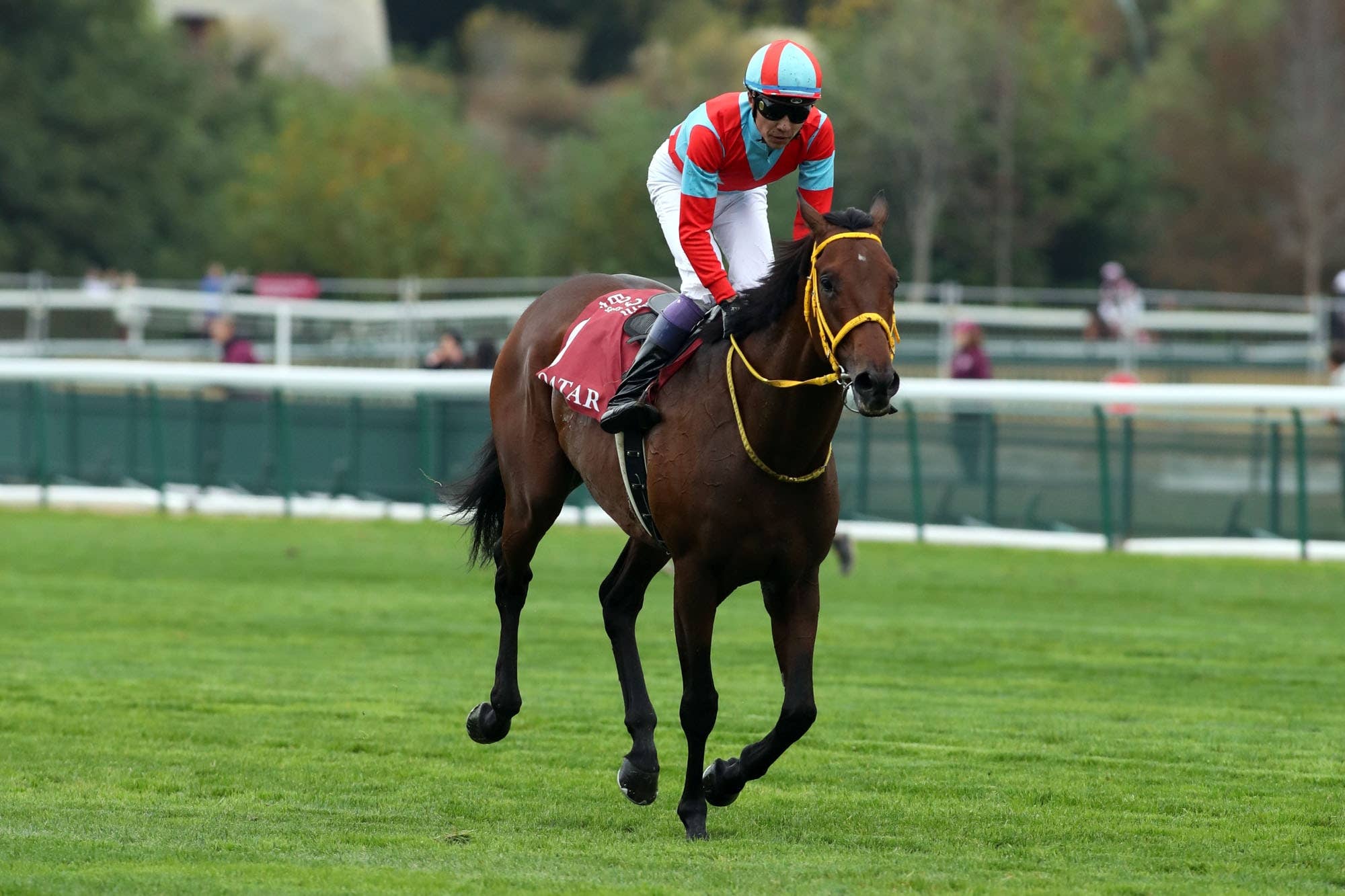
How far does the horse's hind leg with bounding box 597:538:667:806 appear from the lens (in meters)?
6.48

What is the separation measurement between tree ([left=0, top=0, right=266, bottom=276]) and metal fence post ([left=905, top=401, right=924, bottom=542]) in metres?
27.1

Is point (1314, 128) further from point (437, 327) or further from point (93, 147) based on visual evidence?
point (93, 147)

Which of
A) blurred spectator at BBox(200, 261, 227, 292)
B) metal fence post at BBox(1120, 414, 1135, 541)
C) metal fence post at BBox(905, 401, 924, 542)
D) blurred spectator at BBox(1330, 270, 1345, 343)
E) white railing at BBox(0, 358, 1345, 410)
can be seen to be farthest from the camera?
blurred spectator at BBox(200, 261, 227, 292)

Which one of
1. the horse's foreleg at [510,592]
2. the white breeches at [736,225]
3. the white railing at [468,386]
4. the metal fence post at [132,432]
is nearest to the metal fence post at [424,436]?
the white railing at [468,386]

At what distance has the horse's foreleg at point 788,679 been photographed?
6.09m

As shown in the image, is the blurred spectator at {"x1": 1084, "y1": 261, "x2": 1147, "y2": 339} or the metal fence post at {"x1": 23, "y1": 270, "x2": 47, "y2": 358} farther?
the blurred spectator at {"x1": 1084, "y1": 261, "x2": 1147, "y2": 339}

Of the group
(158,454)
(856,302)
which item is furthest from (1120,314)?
(856,302)

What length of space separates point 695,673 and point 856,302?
134cm

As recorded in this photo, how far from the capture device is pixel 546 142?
6297cm

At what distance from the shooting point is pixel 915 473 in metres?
15.9

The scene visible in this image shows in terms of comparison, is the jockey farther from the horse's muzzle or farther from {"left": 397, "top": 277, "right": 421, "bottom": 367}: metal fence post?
{"left": 397, "top": 277, "right": 421, "bottom": 367}: metal fence post

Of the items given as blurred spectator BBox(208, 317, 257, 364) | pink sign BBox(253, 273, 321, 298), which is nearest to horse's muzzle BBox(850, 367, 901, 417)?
blurred spectator BBox(208, 317, 257, 364)

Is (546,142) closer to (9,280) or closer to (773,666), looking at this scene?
(9,280)

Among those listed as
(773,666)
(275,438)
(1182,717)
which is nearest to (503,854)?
(1182,717)
